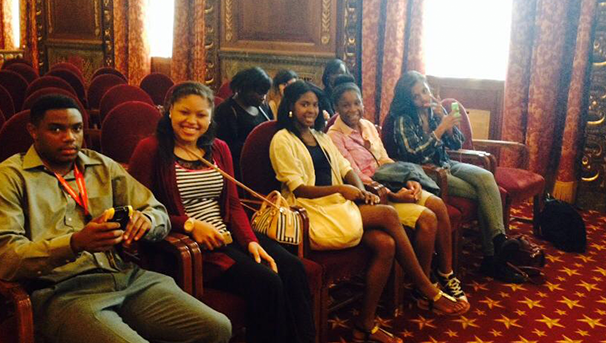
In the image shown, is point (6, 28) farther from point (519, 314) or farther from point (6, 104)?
point (519, 314)

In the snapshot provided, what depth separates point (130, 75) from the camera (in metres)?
8.02

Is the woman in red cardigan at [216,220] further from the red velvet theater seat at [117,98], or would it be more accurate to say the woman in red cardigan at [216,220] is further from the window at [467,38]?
the window at [467,38]

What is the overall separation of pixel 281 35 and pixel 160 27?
2.43 m

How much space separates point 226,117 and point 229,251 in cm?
127

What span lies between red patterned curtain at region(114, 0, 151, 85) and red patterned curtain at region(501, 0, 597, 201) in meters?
4.60

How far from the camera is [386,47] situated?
5.71m

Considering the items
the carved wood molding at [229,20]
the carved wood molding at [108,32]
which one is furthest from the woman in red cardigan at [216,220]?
the carved wood molding at [108,32]

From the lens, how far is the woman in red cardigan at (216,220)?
220 cm

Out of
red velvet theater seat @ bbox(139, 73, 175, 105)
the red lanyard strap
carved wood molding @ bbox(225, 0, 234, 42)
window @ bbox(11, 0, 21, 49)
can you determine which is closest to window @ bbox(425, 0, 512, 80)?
carved wood molding @ bbox(225, 0, 234, 42)

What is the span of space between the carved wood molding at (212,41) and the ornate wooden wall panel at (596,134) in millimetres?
3882

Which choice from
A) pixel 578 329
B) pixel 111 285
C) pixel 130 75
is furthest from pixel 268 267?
pixel 130 75

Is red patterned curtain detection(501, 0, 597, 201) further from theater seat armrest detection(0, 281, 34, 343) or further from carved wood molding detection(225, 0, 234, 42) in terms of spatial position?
theater seat armrest detection(0, 281, 34, 343)

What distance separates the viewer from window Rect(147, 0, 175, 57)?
7.99 metres

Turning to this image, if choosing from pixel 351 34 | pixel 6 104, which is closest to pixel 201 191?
pixel 6 104
